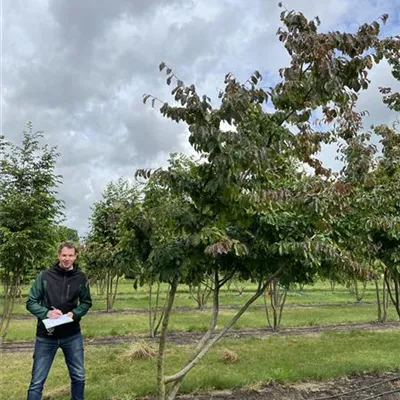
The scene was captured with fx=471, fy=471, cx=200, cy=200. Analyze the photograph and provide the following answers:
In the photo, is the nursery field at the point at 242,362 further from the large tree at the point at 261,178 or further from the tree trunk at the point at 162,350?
the large tree at the point at 261,178

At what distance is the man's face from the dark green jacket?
0.23 ft

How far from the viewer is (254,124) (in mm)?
4758

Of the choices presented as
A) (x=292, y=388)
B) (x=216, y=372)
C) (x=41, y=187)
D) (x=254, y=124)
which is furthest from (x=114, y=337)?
(x=254, y=124)

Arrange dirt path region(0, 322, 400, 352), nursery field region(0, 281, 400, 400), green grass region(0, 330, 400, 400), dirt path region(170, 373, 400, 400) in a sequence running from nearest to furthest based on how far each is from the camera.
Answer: dirt path region(170, 373, 400, 400) < nursery field region(0, 281, 400, 400) < green grass region(0, 330, 400, 400) < dirt path region(0, 322, 400, 352)

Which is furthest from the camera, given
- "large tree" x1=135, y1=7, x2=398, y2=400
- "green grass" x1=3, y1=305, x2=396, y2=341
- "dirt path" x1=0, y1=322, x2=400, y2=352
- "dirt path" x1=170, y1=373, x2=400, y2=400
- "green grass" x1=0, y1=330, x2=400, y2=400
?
"green grass" x1=3, y1=305, x2=396, y2=341

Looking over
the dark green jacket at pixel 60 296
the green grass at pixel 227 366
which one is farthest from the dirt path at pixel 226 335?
the dark green jacket at pixel 60 296

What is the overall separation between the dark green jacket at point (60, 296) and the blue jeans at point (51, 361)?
3.1 inches

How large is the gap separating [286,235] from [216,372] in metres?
3.35

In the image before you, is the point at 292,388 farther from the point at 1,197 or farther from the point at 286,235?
the point at 1,197

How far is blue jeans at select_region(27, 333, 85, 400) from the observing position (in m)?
4.73

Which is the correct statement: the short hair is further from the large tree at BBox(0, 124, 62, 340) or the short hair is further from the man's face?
the large tree at BBox(0, 124, 62, 340)

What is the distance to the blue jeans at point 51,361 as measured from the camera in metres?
4.73

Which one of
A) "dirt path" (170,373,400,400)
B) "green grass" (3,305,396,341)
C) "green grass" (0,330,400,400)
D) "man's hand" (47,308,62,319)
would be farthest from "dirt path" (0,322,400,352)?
"man's hand" (47,308,62,319)

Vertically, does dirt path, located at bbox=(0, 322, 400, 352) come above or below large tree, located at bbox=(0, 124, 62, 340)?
below
